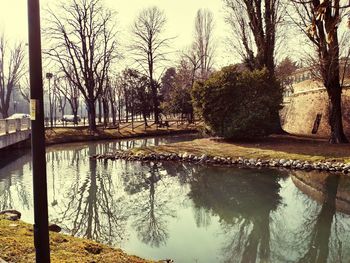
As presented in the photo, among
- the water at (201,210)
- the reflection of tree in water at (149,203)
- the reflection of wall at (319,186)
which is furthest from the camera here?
the reflection of wall at (319,186)

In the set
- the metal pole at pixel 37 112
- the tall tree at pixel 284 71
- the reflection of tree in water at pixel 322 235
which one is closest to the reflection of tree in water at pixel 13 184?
the reflection of tree in water at pixel 322 235

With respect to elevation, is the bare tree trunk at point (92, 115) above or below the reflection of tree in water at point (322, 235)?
→ above

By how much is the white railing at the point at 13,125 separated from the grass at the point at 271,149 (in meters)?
7.15

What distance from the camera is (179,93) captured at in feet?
134

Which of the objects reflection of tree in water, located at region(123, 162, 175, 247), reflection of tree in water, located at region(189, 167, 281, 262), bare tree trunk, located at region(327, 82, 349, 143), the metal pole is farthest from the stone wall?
the metal pole

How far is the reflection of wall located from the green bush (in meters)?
6.42

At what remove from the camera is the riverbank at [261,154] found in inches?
607

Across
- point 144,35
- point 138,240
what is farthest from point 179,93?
point 138,240

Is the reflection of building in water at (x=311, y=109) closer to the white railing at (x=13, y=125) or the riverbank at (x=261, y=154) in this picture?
the riverbank at (x=261, y=154)

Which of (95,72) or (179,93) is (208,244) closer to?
(95,72)

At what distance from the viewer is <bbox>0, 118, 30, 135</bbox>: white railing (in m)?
20.7

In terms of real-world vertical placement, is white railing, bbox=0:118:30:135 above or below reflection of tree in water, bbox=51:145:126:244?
above

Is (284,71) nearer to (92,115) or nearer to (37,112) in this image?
(92,115)

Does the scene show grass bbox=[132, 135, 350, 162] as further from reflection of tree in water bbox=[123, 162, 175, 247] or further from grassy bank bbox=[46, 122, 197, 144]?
grassy bank bbox=[46, 122, 197, 144]
